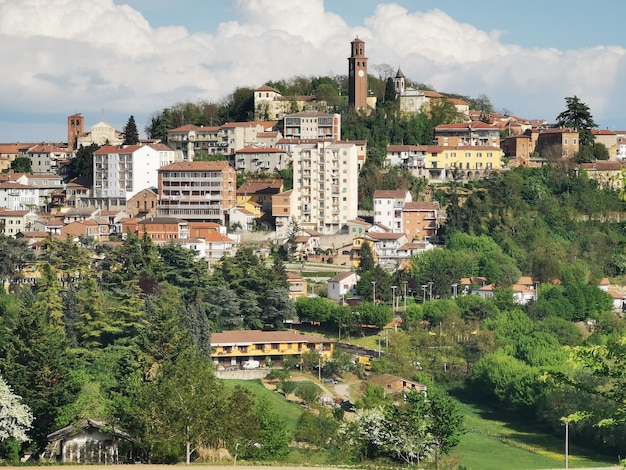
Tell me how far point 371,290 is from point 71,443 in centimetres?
3234

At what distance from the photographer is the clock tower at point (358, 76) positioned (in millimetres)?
82250

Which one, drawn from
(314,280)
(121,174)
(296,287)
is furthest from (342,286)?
(121,174)

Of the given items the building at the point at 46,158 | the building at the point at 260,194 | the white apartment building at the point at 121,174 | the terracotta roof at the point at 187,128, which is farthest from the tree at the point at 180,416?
the building at the point at 46,158

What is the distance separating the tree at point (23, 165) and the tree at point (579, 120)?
36.2m

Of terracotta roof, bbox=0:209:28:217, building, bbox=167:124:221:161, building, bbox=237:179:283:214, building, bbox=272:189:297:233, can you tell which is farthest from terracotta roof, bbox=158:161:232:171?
terracotta roof, bbox=0:209:28:217

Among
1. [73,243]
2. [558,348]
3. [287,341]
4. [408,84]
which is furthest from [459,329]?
[408,84]

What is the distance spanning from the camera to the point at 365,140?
79.2 meters

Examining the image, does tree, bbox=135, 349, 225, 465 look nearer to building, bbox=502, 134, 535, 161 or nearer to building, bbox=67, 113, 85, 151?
building, bbox=502, 134, 535, 161

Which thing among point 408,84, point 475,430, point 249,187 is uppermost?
point 408,84

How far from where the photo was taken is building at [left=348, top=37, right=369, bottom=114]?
82250mm

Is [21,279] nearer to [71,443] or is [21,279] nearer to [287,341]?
[287,341]

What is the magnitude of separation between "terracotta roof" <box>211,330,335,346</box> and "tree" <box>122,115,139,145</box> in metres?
24.8

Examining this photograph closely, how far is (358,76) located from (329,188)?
13.0 m

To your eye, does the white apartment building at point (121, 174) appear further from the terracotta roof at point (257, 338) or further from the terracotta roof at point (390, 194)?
the terracotta roof at point (257, 338)
